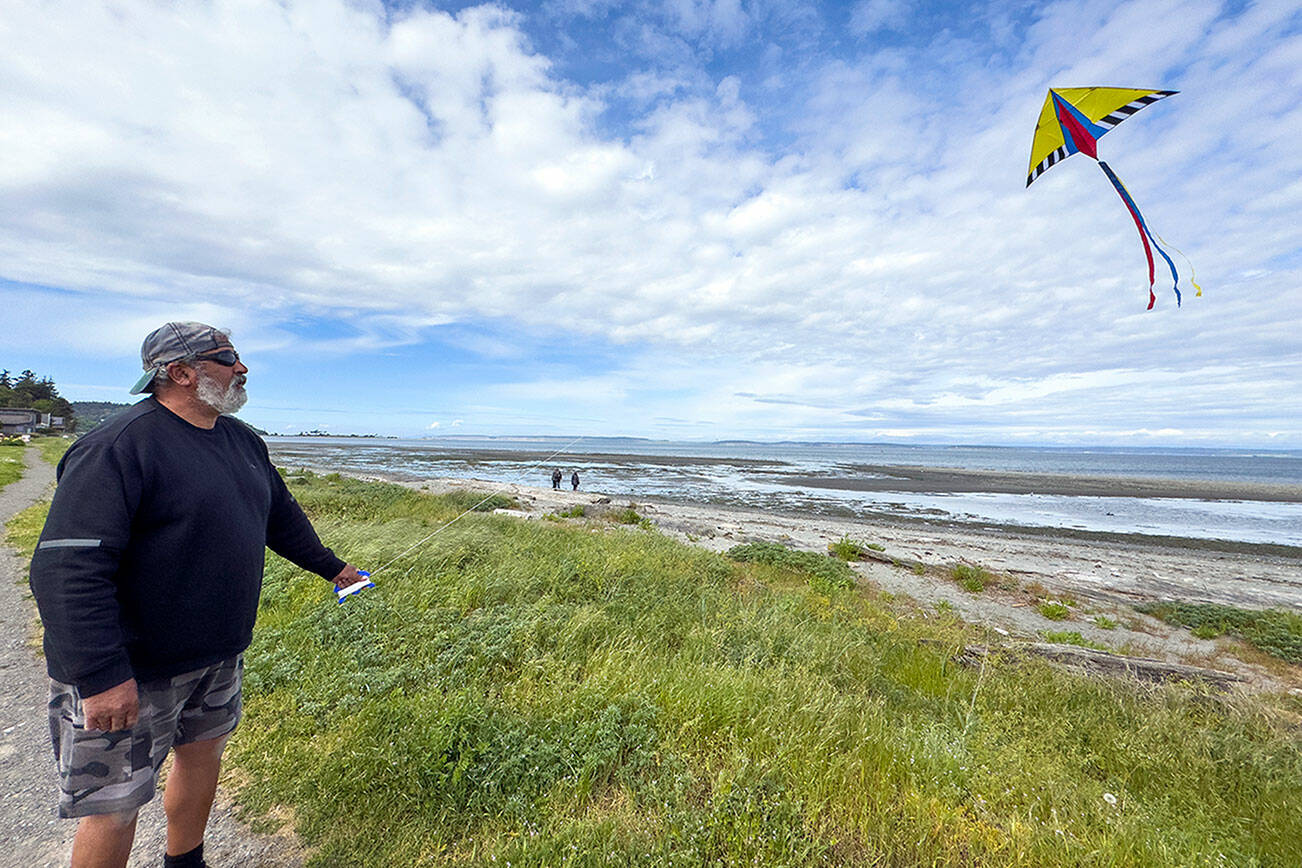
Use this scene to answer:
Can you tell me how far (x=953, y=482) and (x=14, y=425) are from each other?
86.0m

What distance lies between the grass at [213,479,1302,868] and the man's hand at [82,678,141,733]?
4.49 feet

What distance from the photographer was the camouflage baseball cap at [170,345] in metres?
2.28

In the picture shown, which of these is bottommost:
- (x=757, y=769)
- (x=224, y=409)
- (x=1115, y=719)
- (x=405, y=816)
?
(x=1115, y=719)

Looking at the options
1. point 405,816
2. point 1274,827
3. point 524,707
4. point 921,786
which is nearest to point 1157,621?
point 1274,827

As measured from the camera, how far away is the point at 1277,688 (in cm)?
730

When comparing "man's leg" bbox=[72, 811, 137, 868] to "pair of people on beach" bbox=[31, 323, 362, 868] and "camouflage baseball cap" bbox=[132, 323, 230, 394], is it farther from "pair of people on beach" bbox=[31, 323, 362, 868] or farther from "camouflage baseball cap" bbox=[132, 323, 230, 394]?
"camouflage baseball cap" bbox=[132, 323, 230, 394]

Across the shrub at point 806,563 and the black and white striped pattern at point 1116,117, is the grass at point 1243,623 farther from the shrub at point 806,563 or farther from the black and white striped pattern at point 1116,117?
the black and white striped pattern at point 1116,117

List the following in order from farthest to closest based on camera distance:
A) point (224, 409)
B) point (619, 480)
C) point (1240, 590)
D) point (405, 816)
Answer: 1. point (619, 480)
2. point (1240, 590)
3. point (405, 816)
4. point (224, 409)

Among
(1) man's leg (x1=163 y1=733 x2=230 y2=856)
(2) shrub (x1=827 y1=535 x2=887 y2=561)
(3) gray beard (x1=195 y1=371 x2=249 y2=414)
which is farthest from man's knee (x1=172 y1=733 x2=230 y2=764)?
(2) shrub (x1=827 y1=535 x2=887 y2=561)

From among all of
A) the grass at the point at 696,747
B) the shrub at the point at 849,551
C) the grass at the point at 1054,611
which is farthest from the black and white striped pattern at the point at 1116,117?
the shrub at the point at 849,551

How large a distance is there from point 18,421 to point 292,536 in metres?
70.0

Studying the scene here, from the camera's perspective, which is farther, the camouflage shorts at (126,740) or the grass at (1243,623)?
the grass at (1243,623)

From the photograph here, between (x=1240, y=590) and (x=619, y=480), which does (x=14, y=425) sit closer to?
(x=619, y=480)

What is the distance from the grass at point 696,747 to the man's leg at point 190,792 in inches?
21.8
